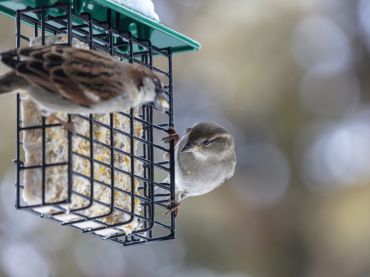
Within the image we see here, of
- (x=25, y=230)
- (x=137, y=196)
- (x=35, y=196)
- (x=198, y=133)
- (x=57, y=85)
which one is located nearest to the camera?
(x=57, y=85)

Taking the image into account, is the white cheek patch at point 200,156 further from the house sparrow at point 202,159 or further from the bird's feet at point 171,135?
the bird's feet at point 171,135

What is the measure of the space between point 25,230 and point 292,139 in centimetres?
302

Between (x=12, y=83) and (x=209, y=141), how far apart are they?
2.23 metres

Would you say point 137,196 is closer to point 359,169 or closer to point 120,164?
point 120,164

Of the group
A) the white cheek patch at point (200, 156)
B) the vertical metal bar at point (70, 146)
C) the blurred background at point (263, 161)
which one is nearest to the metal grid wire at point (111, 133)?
the vertical metal bar at point (70, 146)

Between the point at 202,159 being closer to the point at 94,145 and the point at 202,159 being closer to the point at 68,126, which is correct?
the point at 94,145

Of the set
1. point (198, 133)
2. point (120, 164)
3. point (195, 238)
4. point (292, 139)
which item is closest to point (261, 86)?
point (292, 139)

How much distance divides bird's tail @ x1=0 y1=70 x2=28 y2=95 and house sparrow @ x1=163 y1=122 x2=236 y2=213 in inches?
72.3

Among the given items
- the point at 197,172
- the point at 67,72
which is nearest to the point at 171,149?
the point at 197,172

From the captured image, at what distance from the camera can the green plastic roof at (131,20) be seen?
23.8 ft

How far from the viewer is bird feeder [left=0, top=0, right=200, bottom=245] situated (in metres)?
7.04

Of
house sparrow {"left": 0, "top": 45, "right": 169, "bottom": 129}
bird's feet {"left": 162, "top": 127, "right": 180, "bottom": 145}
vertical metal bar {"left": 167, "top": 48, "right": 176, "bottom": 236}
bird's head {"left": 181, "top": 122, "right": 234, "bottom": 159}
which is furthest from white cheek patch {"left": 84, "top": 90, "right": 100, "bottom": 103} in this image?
bird's head {"left": 181, "top": 122, "right": 234, "bottom": 159}

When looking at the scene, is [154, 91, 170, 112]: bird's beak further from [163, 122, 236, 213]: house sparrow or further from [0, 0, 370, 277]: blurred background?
[0, 0, 370, 277]: blurred background

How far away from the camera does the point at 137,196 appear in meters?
7.64
